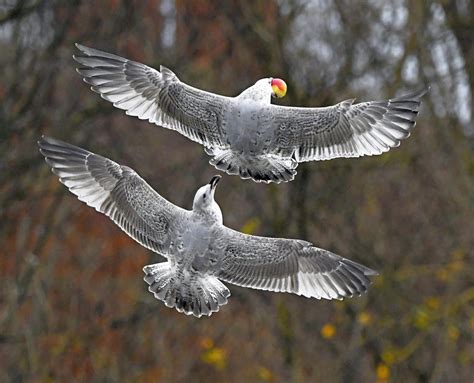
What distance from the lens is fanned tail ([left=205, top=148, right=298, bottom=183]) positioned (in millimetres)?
6098

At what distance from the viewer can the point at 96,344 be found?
14211mm

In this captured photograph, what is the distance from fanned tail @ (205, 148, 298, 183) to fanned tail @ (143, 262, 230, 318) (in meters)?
0.64

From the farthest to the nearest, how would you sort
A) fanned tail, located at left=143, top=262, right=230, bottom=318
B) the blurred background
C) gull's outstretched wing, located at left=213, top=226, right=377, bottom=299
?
the blurred background → gull's outstretched wing, located at left=213, top=226, right=377, bottom=299 → fanned tail, located at left=143, top=262, right=230, bottom=318

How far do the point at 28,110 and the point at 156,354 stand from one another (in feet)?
13.7

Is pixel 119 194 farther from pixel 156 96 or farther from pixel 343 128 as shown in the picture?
pixel 343 128

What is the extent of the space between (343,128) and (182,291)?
1.39 meters

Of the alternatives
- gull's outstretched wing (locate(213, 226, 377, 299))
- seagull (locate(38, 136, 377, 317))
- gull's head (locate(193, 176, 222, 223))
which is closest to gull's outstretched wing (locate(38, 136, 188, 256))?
seagull (locate(38, 136, 377, 317))

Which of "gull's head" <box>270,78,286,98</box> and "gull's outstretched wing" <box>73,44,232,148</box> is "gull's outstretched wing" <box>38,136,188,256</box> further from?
"gull's head" <box>270,78,286,98</box>

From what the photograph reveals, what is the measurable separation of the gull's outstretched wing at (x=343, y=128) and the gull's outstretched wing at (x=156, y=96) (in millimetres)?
386

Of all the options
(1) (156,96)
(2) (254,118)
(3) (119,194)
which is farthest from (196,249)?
(1) (156,96)

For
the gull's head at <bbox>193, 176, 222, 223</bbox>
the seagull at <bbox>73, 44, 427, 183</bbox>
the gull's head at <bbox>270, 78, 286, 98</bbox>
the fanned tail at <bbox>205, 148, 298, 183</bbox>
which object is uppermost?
the gull's head at <bbox>270, 78, 286, 98</bbox>

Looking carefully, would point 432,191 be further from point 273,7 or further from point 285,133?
point 285,133

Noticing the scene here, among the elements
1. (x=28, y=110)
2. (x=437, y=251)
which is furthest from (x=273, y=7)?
(x=437, y=251)

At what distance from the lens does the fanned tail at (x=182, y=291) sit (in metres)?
6.20
